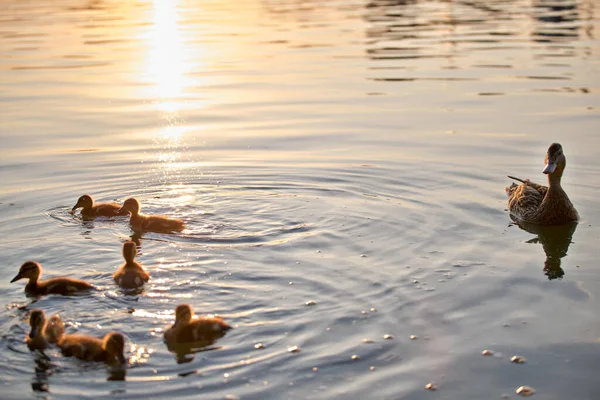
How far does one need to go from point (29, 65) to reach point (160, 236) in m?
15.0

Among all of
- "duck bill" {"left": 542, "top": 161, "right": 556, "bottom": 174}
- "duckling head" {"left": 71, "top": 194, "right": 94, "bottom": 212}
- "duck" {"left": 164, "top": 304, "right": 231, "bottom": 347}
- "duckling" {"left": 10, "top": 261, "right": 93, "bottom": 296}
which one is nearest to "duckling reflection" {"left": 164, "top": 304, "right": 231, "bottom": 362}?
"duck" {"left": 164, "top": 304, "right": 231, "bottom": 347}

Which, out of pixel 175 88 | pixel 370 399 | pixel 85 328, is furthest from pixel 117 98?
pixel 370 399

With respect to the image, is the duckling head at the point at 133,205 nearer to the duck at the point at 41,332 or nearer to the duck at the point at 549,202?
the duck at the point at 41,332

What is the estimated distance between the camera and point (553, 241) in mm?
10125

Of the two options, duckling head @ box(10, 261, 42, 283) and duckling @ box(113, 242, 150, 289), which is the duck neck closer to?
duckling @ box(113, 242, 150, 289)

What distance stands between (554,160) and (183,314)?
5727 mm

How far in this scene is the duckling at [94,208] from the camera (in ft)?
36.0

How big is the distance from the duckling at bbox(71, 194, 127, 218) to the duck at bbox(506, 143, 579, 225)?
15.8 ft

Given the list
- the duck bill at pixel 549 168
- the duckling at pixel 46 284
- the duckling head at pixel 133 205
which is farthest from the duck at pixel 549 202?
the duckling at pixel 46 284

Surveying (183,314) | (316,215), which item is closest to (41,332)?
(183,314)

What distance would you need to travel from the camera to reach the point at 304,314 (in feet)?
25.0

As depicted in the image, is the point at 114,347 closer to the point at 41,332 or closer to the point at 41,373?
the point at 41,373

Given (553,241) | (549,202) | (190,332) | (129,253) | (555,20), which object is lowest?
(553,241)

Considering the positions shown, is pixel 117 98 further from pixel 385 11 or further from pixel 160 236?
pixel 385 11
